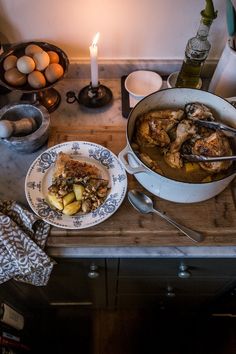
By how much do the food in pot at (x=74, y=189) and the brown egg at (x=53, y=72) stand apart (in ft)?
0.66

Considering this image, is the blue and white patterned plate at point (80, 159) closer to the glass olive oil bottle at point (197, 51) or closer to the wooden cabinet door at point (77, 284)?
the wooden cabinet door at point (77, 284)

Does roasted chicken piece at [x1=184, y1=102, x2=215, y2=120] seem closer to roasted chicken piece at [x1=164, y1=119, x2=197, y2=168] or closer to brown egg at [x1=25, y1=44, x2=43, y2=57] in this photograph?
roasted chicken piece at [x1=164, y1=119, x2=197, y2=168]

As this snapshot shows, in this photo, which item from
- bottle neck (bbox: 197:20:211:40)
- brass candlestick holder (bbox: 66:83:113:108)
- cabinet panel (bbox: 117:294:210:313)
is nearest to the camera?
bottle neck (bbox: 197:20:211:40)

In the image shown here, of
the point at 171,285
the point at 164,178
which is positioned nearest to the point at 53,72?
the point at 164,178

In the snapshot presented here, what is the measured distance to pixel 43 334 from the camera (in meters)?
1.17

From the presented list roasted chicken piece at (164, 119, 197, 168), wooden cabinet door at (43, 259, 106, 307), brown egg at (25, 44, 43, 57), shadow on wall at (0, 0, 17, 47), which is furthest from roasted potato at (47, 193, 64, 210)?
shadow on wall at (0, 0, 17, 47)

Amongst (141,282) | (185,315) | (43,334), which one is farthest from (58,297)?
(185,315)

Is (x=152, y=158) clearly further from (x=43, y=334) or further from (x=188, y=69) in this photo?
(x=43, y=334)

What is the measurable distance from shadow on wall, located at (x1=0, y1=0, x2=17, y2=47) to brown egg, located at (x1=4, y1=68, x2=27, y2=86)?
0.51 ft

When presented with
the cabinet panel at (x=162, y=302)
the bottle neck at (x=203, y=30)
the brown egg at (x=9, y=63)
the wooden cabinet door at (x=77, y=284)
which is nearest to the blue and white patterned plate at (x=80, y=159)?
the wooden cabinet door at (x=77, y=284)

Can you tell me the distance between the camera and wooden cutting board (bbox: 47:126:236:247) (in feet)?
2.19

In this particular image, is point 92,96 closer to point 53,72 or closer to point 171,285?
point 53,72

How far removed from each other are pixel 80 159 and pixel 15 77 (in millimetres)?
246

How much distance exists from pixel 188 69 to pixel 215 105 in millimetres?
143
